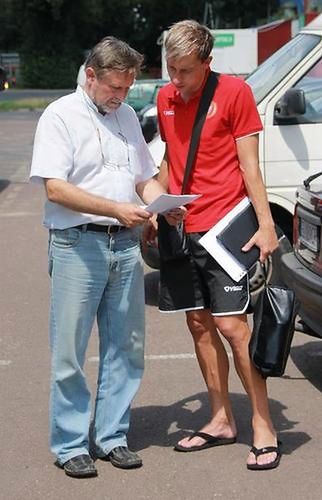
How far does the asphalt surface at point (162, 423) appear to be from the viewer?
14.0 feet

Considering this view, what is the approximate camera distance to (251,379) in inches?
178

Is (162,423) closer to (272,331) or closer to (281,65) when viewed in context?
(272,331)

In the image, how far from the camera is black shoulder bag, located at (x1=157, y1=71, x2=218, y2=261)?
4.39 metres

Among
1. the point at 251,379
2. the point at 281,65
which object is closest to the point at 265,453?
the point at 251,379

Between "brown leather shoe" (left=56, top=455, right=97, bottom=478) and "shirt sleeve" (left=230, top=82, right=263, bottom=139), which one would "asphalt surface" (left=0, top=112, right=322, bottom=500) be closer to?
"brown leather shoe" (left=56, top=455, right=97, bottom=478)

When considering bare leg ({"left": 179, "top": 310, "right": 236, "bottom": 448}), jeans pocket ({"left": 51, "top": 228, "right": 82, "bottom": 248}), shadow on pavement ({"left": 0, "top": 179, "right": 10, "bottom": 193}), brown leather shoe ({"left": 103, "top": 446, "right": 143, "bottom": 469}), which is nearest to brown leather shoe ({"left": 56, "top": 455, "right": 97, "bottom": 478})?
brown leather shoe ({"left": 103, "top": 446, "right": 143, "bottom": 469})

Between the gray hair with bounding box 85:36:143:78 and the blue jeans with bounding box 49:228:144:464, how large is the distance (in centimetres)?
73

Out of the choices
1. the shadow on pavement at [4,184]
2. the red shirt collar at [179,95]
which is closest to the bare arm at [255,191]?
the red shirt collar at [179,95]

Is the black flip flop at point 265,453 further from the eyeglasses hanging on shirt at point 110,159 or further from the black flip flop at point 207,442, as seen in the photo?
the eyeglasses hanging on shirt at point 110,159

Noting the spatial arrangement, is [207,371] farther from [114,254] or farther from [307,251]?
[307,251]

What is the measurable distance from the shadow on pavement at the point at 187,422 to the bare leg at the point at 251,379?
22cm

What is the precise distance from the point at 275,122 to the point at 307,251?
1862mm

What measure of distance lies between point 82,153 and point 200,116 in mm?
613

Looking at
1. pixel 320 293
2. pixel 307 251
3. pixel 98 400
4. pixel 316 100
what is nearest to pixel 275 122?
pixel 316 100
